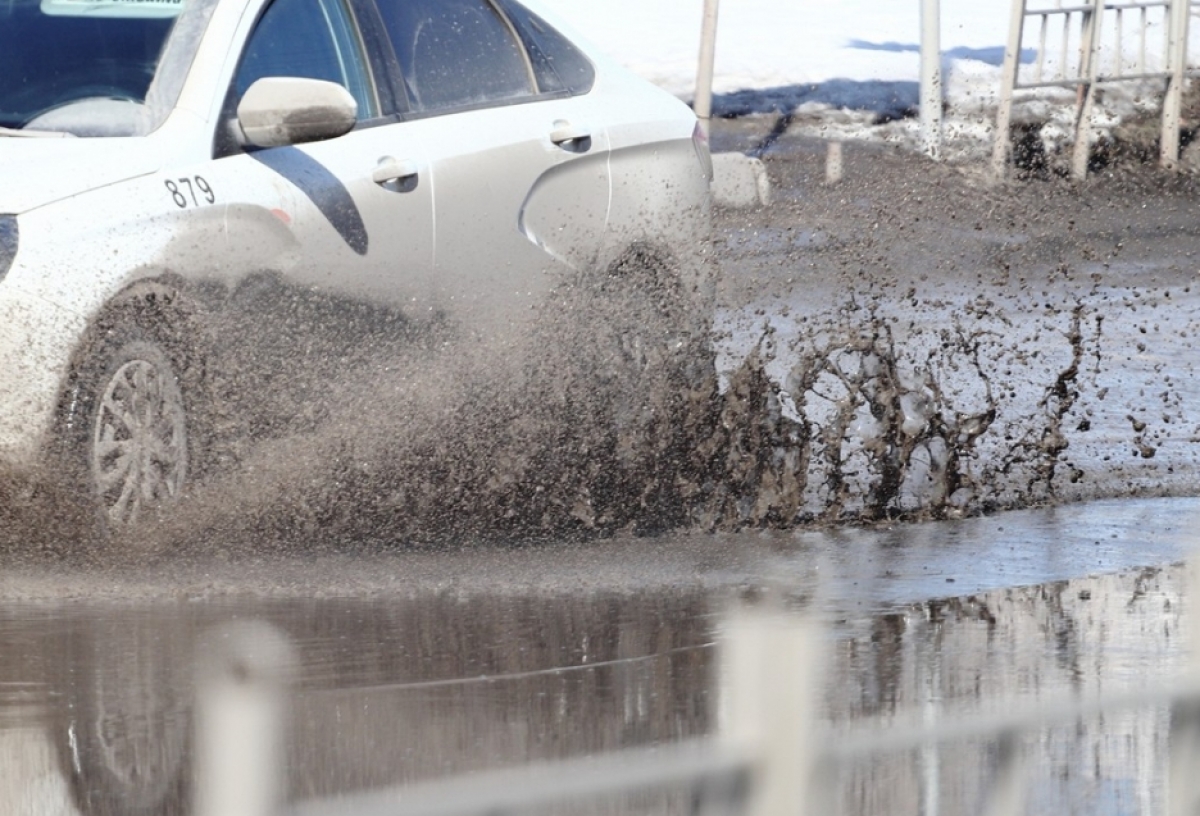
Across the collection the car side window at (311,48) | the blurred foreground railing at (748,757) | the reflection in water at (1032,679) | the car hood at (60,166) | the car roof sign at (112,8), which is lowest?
the reflection in water at (1032,679)

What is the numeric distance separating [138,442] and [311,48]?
1.53 meters

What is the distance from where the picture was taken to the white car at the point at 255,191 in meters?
5.46

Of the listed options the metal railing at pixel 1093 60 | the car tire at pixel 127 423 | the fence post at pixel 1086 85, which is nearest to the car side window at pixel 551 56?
the car tire at pixel 127 423

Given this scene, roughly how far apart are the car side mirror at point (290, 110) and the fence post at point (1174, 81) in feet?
54.4

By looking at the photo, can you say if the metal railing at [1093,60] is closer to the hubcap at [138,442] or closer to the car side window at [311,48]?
the car side window at [311,48]

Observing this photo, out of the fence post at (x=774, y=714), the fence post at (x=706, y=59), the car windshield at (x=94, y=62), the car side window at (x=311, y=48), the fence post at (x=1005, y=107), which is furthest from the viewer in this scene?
the fence post at (x=706, y=59)

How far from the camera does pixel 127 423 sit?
5.59 metres

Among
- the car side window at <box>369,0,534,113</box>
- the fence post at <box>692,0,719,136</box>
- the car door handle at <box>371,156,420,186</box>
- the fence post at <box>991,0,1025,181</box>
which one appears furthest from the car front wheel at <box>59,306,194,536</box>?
the fence post at <box>692,0,719,136</box>

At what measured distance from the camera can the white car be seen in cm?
546

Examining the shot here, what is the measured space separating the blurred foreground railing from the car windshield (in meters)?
3.98

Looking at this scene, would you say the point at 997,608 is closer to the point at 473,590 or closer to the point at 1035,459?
the point at 473,590

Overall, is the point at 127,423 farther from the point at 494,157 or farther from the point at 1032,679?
the point at 1032,679

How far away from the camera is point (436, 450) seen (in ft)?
21.3

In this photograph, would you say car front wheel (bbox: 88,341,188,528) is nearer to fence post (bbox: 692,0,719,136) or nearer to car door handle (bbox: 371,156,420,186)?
car door handle (bbox: 371,156,420,186)
